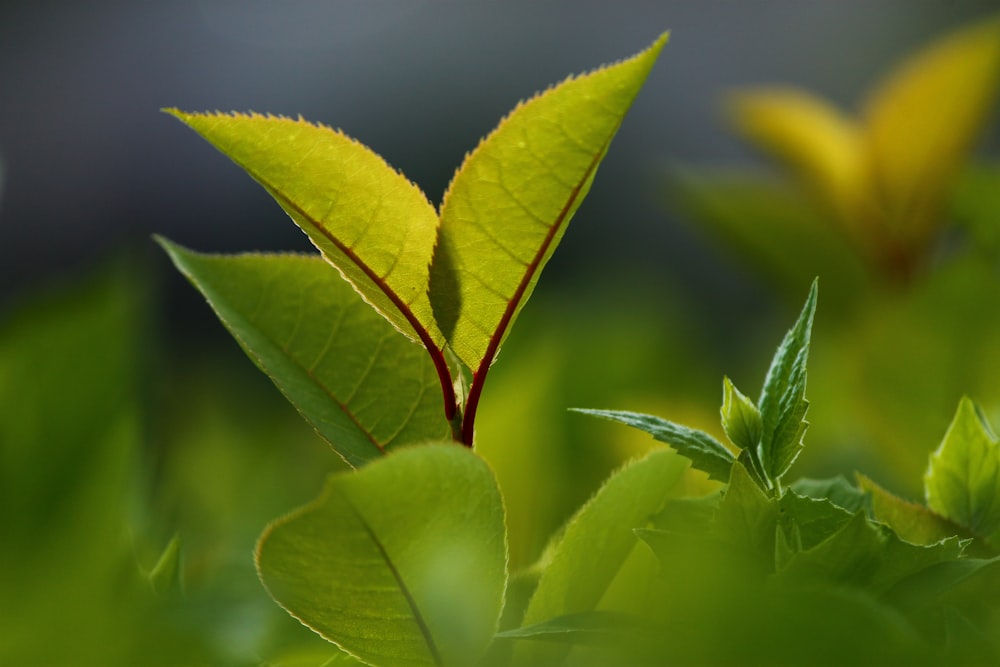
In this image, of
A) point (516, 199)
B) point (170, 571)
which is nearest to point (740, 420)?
point (516, 199)

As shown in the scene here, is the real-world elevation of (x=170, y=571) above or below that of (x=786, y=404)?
below

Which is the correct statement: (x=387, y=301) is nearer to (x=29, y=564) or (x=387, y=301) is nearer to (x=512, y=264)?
(x=512, y=264)

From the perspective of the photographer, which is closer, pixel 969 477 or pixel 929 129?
pixel 969 477

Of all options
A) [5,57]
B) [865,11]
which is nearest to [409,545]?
[865,11]

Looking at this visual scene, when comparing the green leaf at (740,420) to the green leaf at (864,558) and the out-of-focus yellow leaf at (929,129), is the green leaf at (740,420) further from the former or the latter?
the out-of-focus yellow leaf at (929,129)

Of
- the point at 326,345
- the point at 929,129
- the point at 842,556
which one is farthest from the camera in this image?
the point at 929,129

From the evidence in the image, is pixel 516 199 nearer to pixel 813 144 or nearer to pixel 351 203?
pixel 351 203
